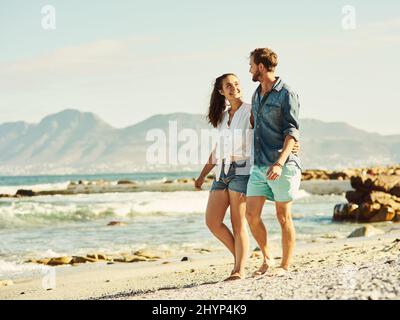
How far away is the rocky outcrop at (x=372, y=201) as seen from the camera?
1875 centimetres

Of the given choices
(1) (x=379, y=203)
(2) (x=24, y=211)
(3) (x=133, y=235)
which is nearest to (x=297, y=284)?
(3) (x=133, y=235)

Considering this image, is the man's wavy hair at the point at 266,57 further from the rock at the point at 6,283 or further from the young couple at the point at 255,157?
the rock at the point at 6,283

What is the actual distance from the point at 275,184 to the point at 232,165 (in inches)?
20.6

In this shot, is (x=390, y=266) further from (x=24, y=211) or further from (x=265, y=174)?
(x=24, y=211)

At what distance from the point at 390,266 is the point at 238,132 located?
1779 mm

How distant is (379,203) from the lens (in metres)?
19.3

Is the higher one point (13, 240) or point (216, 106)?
point (216, 106)

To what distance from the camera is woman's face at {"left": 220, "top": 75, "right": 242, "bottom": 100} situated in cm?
645

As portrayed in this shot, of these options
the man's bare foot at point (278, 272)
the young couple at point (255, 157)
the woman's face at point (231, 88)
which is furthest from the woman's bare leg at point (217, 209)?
the woman's face at point (231, 88)

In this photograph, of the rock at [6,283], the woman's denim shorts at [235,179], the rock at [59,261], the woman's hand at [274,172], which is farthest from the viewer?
the rock at [59,261]

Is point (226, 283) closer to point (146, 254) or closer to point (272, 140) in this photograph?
point (272, 140)

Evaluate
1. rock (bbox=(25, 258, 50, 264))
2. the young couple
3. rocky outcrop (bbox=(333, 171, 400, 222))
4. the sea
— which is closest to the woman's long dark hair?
the young couple

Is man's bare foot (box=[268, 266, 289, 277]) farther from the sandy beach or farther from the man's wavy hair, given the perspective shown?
the man's wavy hair

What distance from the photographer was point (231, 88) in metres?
6.45
